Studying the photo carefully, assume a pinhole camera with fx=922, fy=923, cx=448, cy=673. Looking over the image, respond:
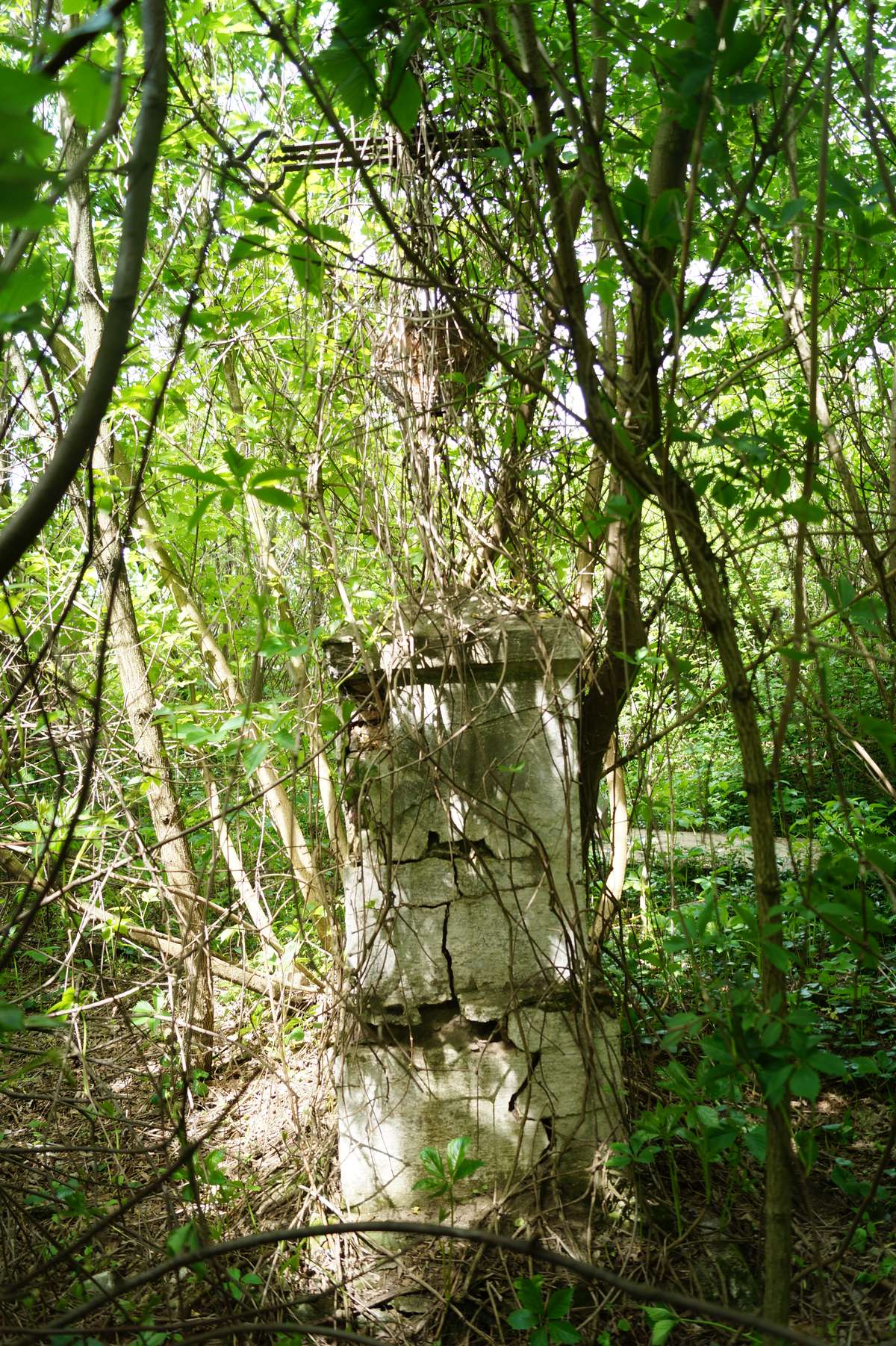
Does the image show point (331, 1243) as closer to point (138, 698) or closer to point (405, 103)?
point (138, 698)

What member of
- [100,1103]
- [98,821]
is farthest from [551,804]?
[100,1103]

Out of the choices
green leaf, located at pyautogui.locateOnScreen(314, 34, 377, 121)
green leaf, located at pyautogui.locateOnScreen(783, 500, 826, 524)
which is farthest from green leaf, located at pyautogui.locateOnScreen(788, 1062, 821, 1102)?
Answer: green leaf, located at pyautogui.locateOnScreen(314, 34, 377, 121)

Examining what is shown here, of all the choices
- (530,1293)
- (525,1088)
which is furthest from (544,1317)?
(525,1088)

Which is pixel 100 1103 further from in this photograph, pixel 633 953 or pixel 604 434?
pixel 604 434

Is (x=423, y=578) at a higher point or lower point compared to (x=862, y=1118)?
higher

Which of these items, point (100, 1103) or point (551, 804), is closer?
point (551, 804)

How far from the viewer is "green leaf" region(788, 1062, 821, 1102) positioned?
135 cm

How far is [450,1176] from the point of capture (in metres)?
2.56

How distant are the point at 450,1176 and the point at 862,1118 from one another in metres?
1.54

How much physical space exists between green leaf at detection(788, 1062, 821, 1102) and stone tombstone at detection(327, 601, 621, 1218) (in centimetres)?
128

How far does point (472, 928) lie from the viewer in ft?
8.96

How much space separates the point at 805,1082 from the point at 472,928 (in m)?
1.44

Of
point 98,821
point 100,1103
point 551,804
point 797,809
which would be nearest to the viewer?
point 551,804

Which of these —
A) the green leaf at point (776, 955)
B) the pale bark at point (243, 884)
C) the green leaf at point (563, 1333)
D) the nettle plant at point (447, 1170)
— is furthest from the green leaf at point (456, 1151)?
the green leaf at point (776, 955)
